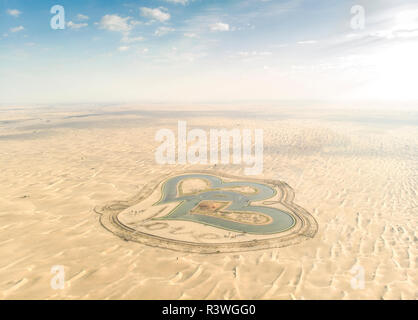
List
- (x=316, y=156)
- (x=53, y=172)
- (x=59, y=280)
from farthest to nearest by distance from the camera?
(x=316, y=156) → (x=53, y=172) → (x=59, y=280)

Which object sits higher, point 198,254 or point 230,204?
point 230,204

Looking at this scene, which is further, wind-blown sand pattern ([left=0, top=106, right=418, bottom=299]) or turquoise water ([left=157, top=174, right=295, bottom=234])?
turquoise water ([left=157, top=174, right=295, bottom=234])

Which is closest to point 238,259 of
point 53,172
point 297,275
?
point 297,275

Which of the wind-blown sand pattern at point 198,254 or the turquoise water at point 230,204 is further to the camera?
the turquoise water at point 230,204

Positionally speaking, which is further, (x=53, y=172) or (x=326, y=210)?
(x=53, y=172)

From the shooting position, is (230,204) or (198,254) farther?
(230,204)
